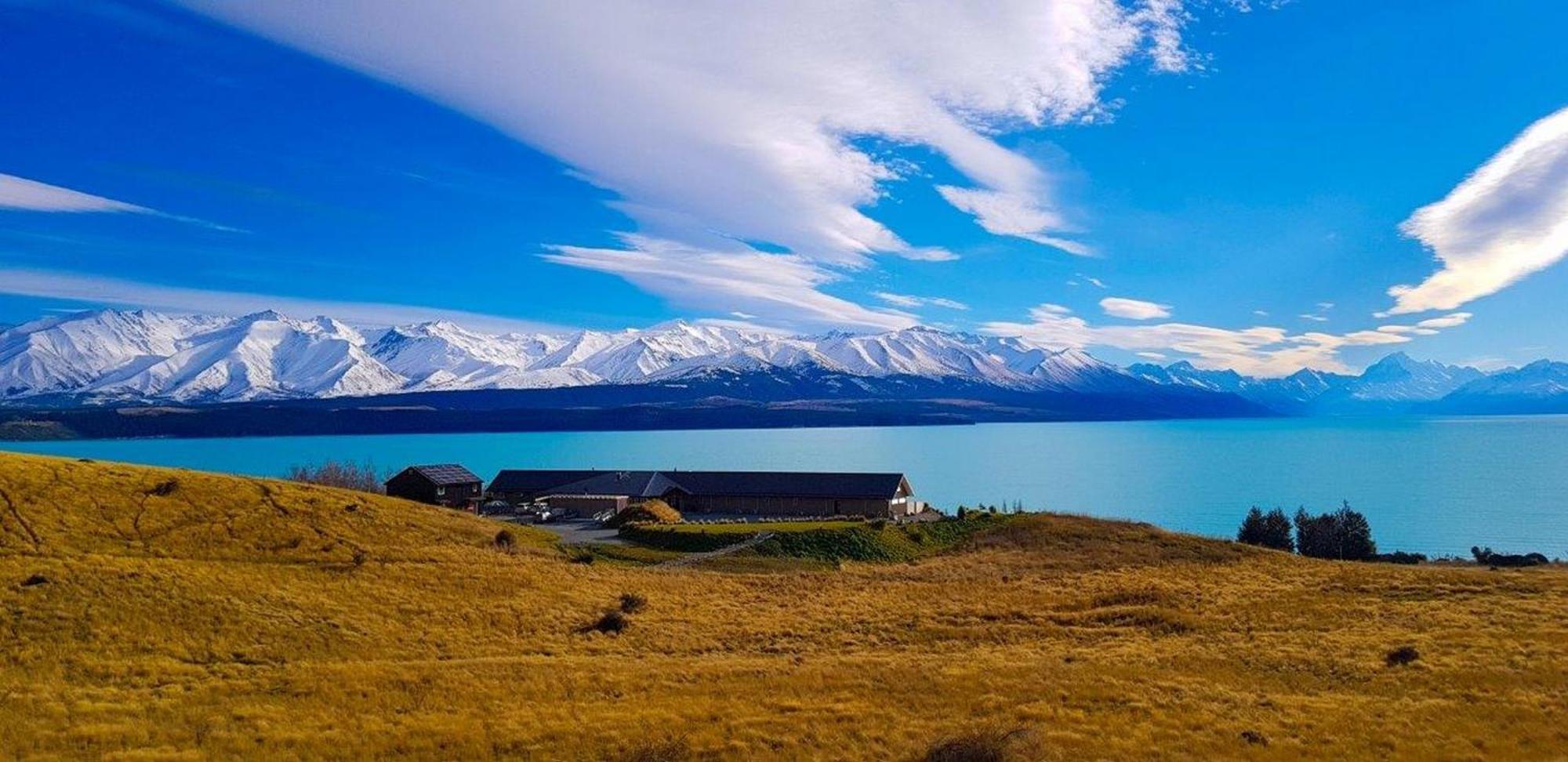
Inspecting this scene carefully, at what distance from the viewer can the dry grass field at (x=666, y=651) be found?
22.7 metres

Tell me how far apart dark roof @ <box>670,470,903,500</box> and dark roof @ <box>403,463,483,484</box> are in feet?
74.0

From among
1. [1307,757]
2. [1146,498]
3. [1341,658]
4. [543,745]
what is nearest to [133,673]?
[543,745]

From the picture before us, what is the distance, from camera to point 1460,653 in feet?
105

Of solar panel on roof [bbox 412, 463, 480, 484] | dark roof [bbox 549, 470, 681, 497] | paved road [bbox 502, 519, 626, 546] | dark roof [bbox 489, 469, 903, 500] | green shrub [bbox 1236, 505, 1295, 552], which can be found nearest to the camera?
paved road [bbox 502, 519, 626, 546]

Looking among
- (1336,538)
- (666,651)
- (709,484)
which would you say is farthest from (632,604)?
(1336,538)

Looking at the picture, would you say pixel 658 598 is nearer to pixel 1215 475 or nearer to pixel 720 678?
pixel 720 678

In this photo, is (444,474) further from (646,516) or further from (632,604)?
(632,604)

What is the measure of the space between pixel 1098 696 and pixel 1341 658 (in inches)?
474

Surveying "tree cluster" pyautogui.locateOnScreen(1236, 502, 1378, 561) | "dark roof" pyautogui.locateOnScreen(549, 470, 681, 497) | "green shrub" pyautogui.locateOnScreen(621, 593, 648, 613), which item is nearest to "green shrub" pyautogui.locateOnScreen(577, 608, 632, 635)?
"green shrub" pyautogui.locateOnScreen(621, 593, 648, 613)

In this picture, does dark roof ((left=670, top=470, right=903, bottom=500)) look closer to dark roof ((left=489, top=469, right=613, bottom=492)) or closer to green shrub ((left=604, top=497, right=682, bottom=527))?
dark roof ((left=489, top=469, right=613, bottom=492))

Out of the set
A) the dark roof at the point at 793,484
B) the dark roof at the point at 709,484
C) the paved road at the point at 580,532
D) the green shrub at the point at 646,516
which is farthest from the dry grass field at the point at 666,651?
the dark roof at the point at 709,484

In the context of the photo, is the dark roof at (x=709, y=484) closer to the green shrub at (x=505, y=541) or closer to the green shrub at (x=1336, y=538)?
the green shrub at (x=505, y=541)

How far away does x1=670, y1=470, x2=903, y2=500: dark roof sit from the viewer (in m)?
90.6

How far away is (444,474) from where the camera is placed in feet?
299
